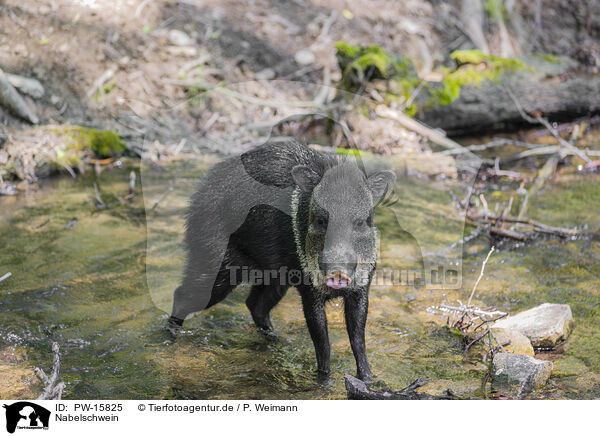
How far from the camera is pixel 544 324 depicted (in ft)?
15.1

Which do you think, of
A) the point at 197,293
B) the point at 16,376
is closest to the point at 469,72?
the point at 197,293

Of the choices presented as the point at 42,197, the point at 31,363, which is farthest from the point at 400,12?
the point at 31,363

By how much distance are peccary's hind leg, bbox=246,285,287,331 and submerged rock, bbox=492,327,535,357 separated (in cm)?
177

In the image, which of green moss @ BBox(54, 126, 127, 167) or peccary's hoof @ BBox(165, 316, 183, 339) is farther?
green moss @ BBox(54, 126, 127, 167)

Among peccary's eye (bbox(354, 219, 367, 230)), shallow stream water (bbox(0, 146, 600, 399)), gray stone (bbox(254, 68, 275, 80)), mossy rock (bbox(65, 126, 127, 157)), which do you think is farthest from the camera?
gray stone (bbox(254, 68, 275, 80))

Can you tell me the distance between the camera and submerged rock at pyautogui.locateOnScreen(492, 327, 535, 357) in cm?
443

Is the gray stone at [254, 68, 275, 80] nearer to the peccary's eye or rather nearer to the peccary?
the peccary

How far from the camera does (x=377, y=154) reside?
9.39m

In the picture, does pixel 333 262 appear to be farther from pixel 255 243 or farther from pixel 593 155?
pixel 593 155

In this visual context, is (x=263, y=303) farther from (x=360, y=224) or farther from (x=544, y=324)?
(x=544, y=324)

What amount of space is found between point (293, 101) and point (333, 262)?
25.7 feet

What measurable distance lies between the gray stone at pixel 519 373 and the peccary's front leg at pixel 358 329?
0.89 meters

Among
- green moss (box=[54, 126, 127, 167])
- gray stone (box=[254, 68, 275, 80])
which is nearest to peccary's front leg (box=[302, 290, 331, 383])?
green moss (box=[54, 126, 127, 167])
